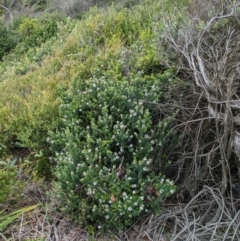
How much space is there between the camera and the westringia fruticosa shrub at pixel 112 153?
284 centimetres

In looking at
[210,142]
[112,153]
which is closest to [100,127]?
[112,153]

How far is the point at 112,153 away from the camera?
3.04 m

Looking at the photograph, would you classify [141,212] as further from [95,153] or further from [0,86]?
[0,86]

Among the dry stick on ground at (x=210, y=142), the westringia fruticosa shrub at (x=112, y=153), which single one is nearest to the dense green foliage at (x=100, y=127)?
the westringia fruticosa shrub at (x=112, y=153)

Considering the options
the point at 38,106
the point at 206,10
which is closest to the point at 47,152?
the point at 38,106

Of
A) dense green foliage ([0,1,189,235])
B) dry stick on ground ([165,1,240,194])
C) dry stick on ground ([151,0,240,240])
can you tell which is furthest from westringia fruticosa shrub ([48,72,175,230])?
dry stick on ground ([165,1,240,194])

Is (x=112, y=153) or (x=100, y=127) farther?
(x=100, y=127)

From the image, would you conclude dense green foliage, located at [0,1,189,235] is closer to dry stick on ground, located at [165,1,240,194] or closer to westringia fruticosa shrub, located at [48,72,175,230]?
westringia fruticosa shrub, located at [48,72,175,230]

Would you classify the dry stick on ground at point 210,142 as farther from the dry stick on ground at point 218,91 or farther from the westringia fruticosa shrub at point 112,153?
the westringia fruticosa shrub at point 112,153

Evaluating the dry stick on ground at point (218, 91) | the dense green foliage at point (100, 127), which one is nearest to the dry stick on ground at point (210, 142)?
the dry stick on ground at point (218, 91)

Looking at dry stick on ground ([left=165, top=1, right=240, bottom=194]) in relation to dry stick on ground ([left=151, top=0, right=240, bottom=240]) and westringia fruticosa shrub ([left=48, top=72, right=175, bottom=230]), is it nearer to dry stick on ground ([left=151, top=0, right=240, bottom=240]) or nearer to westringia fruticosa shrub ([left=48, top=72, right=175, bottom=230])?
dry stick on ground ([left=151, top=0, right=240, bottom=240])

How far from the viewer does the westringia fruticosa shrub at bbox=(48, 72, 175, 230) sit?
284cm

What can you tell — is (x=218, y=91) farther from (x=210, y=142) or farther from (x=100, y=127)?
(x=100, y=127)

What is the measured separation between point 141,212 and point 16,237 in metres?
0.95
